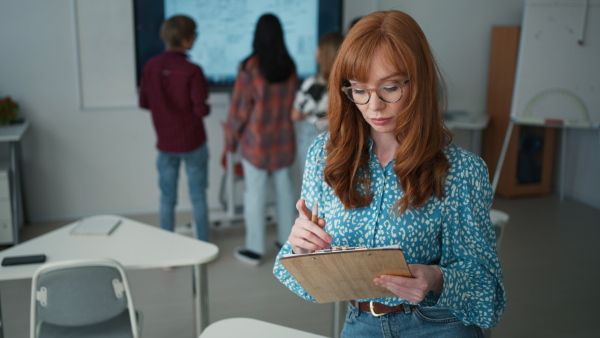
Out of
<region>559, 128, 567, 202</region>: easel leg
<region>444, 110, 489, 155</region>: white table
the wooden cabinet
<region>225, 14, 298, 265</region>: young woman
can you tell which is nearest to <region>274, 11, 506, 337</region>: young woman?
<region>225, 14, 298, 265</region>: young woman

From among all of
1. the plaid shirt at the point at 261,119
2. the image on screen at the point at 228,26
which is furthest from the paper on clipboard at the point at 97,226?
the image on screen at the point at 228,26

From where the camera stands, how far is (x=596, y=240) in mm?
4582

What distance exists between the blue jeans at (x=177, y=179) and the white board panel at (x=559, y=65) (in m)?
2.62

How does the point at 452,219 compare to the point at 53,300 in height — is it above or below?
above

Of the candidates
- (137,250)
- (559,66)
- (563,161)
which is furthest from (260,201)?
(563,161)

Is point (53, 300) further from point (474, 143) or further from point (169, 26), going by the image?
point (474, 143)

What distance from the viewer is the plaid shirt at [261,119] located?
3826mm

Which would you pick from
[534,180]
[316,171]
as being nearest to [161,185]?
[316,171]

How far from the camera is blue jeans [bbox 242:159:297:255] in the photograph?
4047 mm

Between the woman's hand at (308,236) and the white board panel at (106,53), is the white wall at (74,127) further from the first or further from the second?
the woman's hand at (308,236)

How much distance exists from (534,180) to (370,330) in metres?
4.85

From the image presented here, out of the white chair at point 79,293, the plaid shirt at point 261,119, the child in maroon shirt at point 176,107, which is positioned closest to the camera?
the white chair at point 79,293

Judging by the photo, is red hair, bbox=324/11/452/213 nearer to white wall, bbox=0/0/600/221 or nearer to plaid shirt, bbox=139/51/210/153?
plaid shirt, bbox=139/51/210/153

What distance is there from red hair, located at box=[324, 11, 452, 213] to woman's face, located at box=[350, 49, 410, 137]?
0.01m
